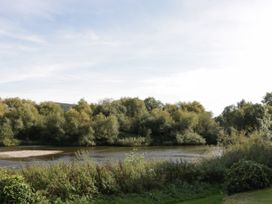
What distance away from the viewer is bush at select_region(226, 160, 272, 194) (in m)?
13.8

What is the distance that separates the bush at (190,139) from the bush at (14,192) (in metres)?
48.4

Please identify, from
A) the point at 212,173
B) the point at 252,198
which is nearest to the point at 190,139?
the point at 212,173

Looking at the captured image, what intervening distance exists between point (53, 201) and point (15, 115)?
64271mm

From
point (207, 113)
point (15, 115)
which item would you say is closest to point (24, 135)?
point (15, 115)

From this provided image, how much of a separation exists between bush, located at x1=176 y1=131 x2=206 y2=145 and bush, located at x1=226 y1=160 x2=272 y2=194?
45365mm

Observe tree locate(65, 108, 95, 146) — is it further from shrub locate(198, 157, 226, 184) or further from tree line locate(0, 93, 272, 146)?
shrub locate(198, 157, 226, 184)

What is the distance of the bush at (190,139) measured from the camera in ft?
196

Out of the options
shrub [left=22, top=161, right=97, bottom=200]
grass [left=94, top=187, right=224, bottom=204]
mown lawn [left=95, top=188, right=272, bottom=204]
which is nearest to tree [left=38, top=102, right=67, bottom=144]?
shrub [left=22, top=161, right=97, bottom=200]

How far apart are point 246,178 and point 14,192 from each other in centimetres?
711

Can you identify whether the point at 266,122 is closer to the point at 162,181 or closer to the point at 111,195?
the point at 162,181

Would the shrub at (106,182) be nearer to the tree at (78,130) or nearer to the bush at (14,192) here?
the bush at (14,192)

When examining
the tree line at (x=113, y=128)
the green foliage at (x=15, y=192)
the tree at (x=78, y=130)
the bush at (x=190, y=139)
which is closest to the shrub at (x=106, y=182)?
the green foliage at (x=15, y=192)

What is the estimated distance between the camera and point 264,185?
1406cm

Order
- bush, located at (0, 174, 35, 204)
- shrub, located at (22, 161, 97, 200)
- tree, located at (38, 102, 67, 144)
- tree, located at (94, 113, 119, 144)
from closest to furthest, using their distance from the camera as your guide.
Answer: bush, located at (0, 174, 35, 204), shrub, located at (22, 161, 97, 200), tree, located at (94, 113, 119, 144), tree, located at (38, 102, 67, 144)
